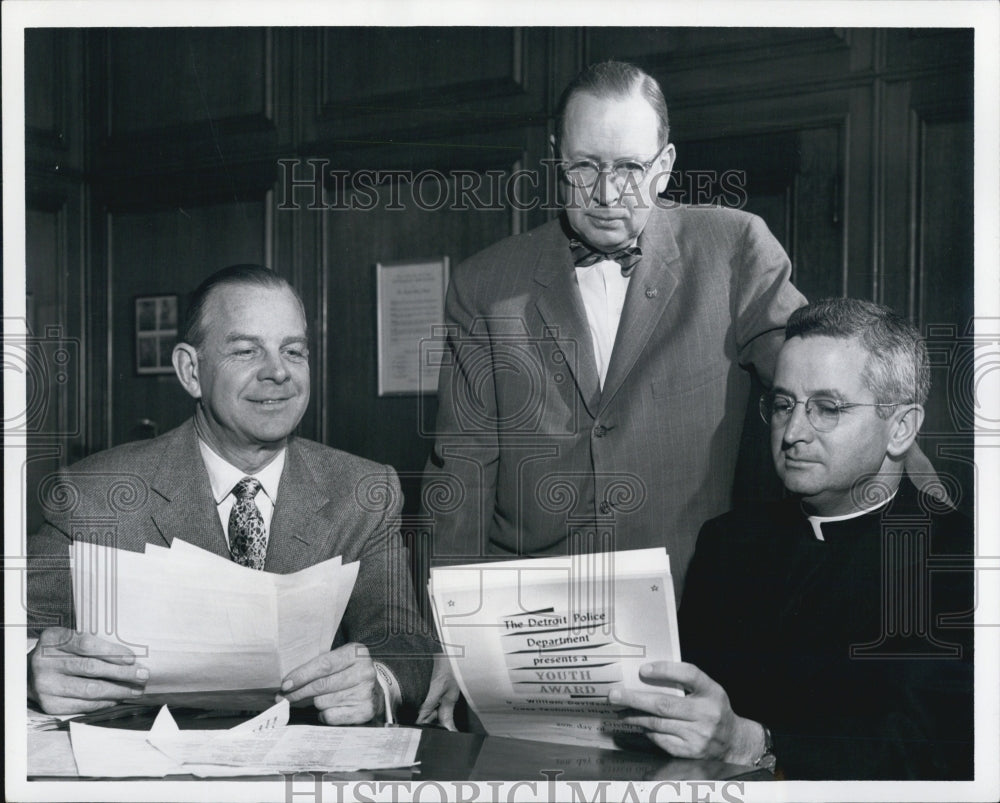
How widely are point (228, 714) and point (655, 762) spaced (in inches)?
28.4

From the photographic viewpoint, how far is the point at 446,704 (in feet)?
5.79

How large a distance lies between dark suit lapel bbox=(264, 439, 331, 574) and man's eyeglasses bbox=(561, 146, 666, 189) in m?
0.69

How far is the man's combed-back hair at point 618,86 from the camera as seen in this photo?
1.76 metres

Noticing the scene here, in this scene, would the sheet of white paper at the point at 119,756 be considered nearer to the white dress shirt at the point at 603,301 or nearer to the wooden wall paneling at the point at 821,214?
the white dress shirt at the point at 603,301

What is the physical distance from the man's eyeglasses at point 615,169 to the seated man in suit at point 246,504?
541 mm

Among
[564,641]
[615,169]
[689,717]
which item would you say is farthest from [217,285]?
[689,717]

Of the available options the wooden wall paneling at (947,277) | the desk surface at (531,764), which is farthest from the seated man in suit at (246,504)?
the wooden wall paneling at (947,277)

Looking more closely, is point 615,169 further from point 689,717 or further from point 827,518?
point 689,717

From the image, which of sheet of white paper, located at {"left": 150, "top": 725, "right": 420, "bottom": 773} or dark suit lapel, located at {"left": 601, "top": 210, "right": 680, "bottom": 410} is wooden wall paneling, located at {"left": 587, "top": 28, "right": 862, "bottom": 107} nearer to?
dark suit lapel, located at {"left": 601, "top": 210, "right": 680, "bottom": 410}

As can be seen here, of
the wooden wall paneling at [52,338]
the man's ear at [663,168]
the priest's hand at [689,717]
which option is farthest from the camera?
the wooden wall paneling at [52,338]

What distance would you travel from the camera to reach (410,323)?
181 centimetres

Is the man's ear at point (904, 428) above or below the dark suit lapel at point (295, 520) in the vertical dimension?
above

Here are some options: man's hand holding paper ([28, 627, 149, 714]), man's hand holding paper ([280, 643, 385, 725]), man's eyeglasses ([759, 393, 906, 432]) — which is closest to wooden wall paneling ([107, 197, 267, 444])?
man's hand holding paper ([28, 627, 149, 714])

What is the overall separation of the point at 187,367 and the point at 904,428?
4.06 feet
